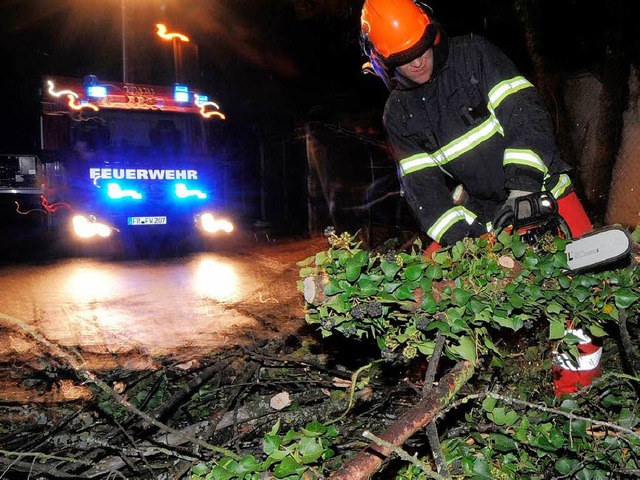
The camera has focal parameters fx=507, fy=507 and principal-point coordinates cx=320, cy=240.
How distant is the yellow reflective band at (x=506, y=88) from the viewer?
2.71m

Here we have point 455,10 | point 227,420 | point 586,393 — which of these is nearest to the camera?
point 586,393

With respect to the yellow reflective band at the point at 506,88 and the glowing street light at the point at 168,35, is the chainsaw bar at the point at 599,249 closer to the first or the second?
the yellow reflective band at the point at 506,88

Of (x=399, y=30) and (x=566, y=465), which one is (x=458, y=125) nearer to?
(x=399, y=30)

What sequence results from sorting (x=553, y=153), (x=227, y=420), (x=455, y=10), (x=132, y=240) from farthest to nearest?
(x=132, y=240) → (x=455, y=10) → (x=227, y=420) → (x=553, y=153)

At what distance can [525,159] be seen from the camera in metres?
2.50

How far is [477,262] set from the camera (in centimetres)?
185

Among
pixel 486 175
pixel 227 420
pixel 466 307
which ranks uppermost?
pixel 486 175

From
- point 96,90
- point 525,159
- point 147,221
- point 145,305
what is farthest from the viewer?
point 147,221

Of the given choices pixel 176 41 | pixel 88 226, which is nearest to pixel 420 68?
pixel 88 226

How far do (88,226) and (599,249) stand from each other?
807cm

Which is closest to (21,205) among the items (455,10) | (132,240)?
(132,240)

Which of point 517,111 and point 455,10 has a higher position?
point 455,10

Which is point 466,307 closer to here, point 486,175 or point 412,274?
point 412,274

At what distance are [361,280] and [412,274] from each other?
0.18 metres
